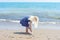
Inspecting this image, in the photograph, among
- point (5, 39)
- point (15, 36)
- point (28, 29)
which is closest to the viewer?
point (5, 39)

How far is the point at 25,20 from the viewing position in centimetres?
1004

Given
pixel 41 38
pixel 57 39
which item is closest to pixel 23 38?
pixel 41 38

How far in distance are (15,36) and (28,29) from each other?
1.42 meters

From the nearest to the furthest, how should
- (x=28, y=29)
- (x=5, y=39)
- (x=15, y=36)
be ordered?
(x=5, y=39), (x=15, y=36), (x=28, y=29)

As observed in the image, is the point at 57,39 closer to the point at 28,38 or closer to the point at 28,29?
the point at 28,38

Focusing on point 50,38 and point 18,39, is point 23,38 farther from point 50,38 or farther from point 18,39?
point 50,38

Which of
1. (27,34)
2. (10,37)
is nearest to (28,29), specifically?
(27,34)

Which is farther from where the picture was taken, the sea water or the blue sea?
the blue sea

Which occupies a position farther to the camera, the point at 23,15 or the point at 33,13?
the point at 33,13

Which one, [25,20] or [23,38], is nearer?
[23,38]

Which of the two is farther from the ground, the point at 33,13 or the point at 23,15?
the point at 23,15

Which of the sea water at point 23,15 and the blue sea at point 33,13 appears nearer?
the sea water at point 23,15

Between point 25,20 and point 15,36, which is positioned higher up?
point 25,20

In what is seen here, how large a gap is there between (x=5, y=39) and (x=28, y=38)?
1018 mm
